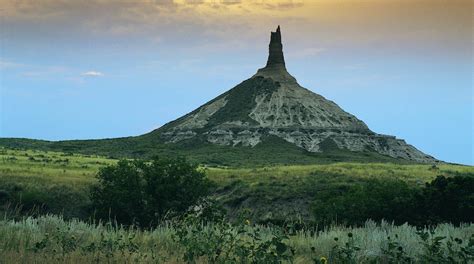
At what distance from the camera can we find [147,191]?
41.5 meters

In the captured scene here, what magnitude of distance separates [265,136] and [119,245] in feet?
454

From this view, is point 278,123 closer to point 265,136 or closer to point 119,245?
point 265,136

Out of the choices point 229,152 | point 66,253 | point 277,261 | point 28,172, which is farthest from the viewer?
point 229,152

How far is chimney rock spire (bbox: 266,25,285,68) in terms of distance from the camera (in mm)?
194625

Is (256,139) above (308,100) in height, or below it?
below

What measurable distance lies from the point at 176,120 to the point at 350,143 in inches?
2453

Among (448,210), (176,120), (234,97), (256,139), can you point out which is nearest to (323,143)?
(256,139)

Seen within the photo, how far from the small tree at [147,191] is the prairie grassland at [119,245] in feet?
87.0

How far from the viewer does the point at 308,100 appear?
17225 centimetres

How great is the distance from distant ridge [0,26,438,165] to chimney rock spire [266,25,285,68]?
8.15 m

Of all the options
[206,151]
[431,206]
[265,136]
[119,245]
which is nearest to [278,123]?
[265,136]

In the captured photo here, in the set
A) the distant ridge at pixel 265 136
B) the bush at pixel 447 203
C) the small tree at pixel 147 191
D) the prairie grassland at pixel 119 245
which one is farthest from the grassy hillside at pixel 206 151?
the prairie grassland at pixel 119 245

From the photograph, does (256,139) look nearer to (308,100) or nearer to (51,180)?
(308,100)

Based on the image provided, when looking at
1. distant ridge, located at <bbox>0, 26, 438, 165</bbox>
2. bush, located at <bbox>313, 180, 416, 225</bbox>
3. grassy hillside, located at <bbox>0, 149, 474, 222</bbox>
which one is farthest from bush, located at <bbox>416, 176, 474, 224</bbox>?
distant ridge, located at <bbox>0, 26, 438, 165</bbox>
